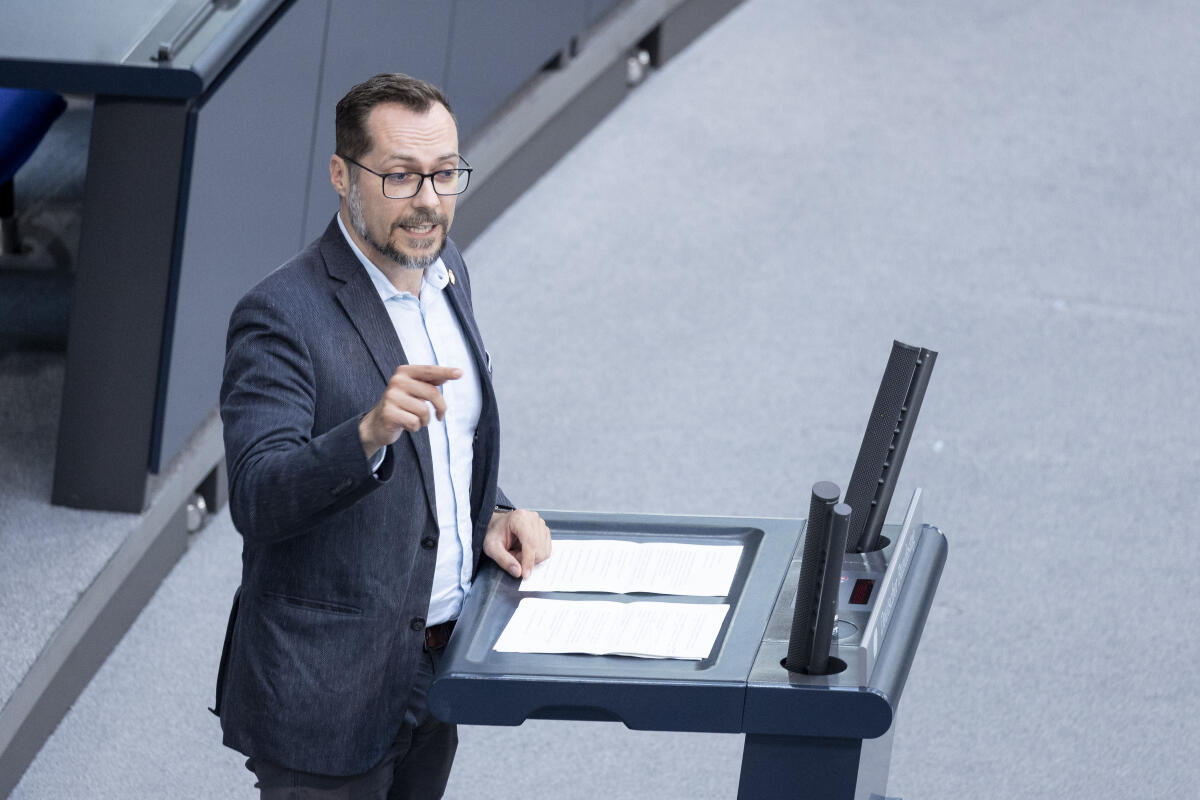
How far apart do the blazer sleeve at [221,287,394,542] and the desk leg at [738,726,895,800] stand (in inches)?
22.5

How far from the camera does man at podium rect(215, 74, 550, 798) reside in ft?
6.88

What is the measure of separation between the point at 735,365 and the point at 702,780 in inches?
77.2

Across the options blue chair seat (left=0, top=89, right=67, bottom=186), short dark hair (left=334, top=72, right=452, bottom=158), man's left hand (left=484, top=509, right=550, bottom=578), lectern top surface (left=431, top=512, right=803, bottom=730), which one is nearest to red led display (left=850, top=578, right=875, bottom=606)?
lectern top surface (left=431, top=512, right=803, bottom=730)

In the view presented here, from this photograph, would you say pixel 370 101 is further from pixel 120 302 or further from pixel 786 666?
pixel 120 302

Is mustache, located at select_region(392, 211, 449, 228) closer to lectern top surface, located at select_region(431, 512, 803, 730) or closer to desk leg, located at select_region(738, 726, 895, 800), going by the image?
lectern top surface, located at select_region(431, 512, 803, 730)

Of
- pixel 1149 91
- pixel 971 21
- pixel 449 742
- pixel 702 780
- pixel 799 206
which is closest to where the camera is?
pixel 449 742

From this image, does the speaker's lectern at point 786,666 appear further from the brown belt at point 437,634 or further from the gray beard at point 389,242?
the gray beard at point 389,242

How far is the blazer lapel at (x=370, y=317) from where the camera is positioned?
2203 mm

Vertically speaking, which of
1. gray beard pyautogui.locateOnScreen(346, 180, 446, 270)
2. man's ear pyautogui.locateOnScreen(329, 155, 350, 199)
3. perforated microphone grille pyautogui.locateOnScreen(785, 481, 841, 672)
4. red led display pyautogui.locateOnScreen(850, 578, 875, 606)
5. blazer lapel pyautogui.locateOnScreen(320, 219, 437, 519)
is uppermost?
man's ear pyautogui.locateOnScreen(329, 155, 350, 199)

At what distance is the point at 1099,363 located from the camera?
539cm

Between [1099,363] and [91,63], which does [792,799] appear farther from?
[1099,363]

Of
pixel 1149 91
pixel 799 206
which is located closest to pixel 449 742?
pixel 799 206

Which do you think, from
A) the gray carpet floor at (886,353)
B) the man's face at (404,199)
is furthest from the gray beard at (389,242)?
the gray carpet floor at (886,353)

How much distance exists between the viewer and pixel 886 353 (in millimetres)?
5410
